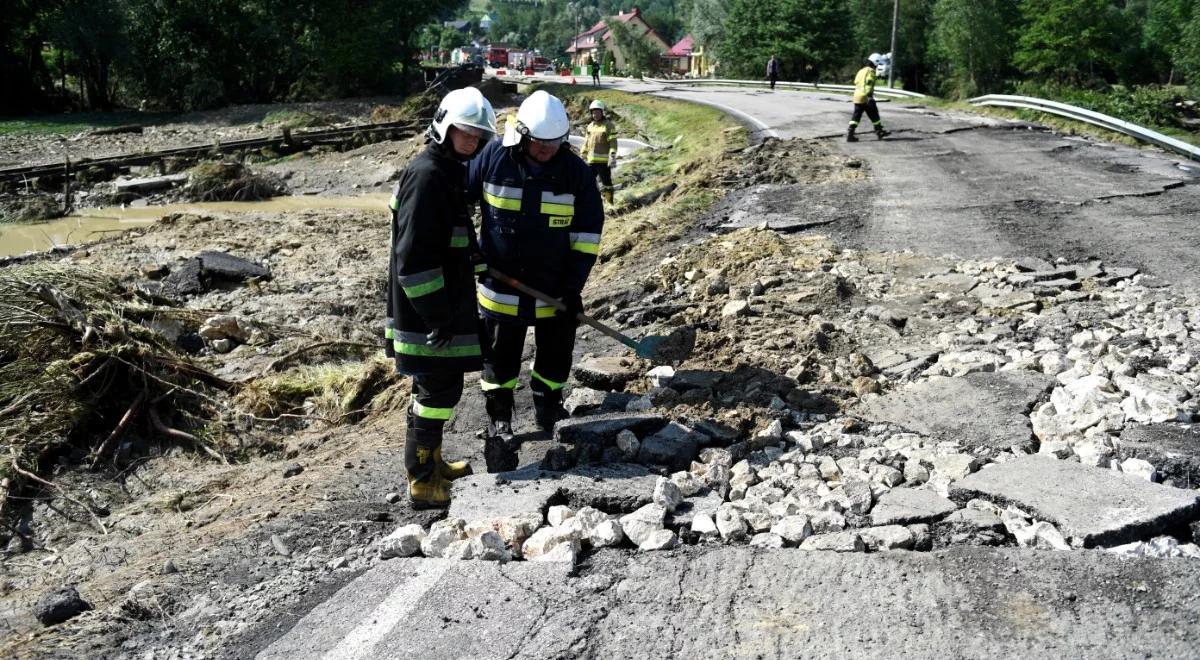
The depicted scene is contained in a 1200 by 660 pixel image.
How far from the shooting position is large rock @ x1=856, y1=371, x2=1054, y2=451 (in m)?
4.59

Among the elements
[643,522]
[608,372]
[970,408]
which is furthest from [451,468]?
[970,408]

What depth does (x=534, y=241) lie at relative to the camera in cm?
497

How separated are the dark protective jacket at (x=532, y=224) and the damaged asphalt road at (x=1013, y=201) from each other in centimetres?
Answer: 400

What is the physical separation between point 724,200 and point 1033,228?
3443mm

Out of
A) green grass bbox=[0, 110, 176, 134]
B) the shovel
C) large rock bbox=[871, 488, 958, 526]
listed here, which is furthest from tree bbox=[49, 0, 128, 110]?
large rock bbox=[871, 488, 958, 526]

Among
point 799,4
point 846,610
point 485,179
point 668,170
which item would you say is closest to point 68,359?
point 485,179

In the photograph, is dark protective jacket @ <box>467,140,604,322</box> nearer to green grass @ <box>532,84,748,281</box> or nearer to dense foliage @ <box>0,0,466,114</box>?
green grass @ <box>532,84,748,281</box>

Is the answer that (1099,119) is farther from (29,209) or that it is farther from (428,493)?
(29,209)

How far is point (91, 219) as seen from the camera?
17.4 meters

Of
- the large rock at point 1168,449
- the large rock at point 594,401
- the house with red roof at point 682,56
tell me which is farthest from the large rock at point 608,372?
the house with red roof at point 682,56

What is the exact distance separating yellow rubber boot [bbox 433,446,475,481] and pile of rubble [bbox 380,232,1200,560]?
0.29 feet

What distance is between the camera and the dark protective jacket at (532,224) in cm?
489

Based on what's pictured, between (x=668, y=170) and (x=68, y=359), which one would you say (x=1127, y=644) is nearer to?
(x=68, y=359)

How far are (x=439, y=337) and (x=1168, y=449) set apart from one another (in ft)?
10.4
